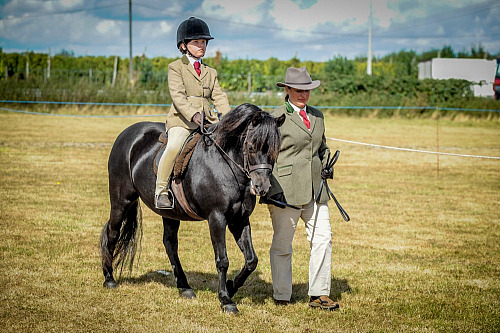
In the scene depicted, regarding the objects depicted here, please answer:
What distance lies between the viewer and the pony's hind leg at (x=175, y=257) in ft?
19.8

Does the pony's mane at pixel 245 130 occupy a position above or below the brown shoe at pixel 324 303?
above

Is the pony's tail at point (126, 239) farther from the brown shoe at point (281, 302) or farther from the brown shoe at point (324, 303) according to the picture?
the brown shoe at point (324, 303)

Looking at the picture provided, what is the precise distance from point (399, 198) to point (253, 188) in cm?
800

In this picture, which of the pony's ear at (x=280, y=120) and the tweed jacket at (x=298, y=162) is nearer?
the pony's ear at (x=280, y=120)

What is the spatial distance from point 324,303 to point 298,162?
140 centimetres

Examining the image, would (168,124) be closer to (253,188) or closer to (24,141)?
(253,188)

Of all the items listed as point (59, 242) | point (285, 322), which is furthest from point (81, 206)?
point (285, 322)

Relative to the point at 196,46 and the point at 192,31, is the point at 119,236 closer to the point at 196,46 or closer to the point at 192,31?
the point at 196,46

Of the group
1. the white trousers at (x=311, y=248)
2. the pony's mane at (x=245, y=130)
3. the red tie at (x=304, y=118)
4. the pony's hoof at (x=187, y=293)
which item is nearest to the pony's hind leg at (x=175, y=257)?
the pony's hoof at (x=187, y=293)

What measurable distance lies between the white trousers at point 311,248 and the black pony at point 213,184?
373mm

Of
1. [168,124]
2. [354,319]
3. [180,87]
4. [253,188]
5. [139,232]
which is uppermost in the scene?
[180,87]

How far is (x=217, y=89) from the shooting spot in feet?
19.5

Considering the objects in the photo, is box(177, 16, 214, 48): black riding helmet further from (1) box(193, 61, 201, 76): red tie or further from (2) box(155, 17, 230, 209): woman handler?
(1) box(193, 61, 201, 76): red tie

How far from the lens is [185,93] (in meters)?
5.70
